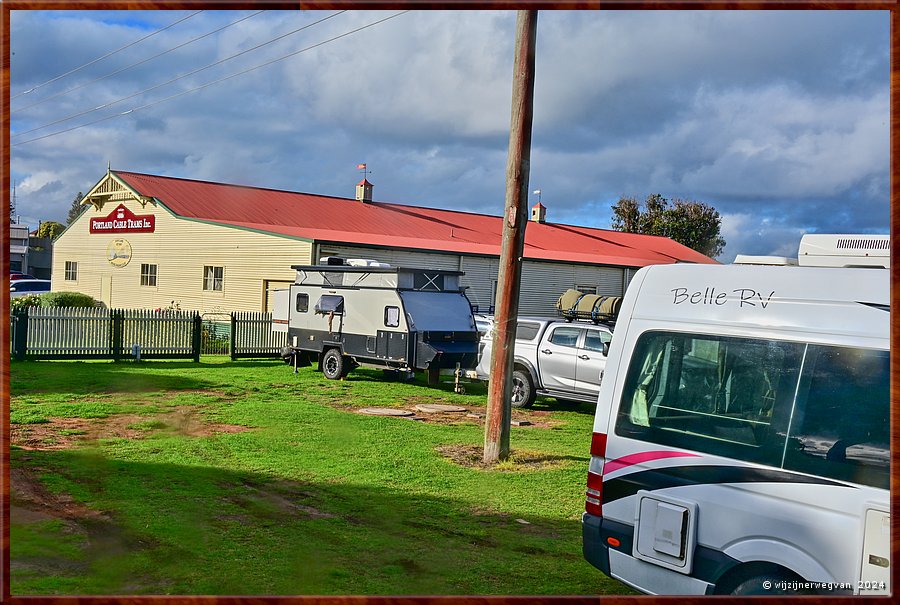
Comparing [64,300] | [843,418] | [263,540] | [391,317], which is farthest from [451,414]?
[64,300]

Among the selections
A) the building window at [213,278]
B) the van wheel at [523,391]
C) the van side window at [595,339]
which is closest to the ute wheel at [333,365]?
the van wheel at [523,391]

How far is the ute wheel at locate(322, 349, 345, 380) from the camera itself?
19930mm

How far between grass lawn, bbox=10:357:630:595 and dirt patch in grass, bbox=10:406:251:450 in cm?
5

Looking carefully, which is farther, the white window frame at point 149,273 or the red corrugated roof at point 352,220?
the white window frame at point 149,273

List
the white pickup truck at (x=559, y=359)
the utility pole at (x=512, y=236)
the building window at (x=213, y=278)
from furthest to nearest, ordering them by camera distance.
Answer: the building window at (x=213, y=278) < the white pickup truck at (x=559, y=359) < the utility pole at (x=512, y=236)

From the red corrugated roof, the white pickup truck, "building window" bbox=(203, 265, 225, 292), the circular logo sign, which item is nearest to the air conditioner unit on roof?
the white pickup truck

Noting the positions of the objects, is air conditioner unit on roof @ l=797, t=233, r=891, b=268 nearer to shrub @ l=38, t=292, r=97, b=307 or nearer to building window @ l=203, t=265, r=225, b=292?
building window @ l=203, t=265, r=225, b=292

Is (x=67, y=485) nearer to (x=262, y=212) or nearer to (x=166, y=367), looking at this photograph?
(x=166, y=367)

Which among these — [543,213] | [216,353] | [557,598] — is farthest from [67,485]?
[543,213]

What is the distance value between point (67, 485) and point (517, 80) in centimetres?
683

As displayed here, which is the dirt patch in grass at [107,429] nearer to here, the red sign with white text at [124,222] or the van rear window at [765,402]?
the van rear window at [765,402]

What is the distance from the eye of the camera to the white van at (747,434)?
3875mm

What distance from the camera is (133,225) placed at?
2814 cm

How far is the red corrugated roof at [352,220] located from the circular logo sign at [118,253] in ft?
13.6
